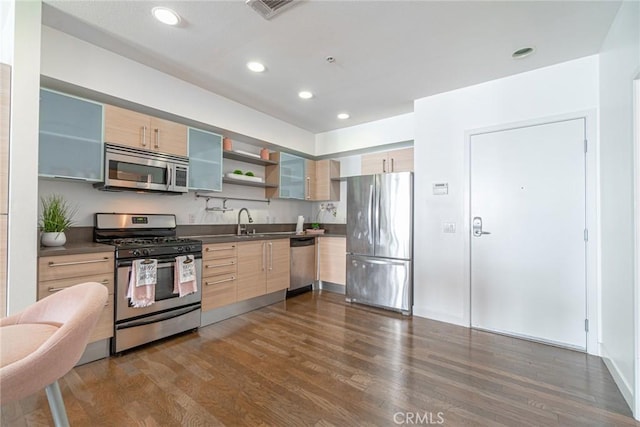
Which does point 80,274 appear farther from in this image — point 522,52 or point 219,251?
point 522,52

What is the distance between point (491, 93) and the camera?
3.04m

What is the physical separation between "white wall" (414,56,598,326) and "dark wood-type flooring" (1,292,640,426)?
513 mm

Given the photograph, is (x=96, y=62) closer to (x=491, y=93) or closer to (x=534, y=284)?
(x=491, y=93)

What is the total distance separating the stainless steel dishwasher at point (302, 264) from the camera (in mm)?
4180

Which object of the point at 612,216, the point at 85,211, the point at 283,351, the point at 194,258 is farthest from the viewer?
the point at 194,258

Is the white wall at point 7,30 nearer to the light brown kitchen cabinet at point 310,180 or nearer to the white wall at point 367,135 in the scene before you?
the light brown kitchen cabinet at point 310,180

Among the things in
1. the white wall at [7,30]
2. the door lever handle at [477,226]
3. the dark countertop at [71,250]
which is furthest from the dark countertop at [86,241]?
the door lever handle at [477,226]

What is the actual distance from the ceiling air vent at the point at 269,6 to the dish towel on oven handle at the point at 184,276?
225 centimetres

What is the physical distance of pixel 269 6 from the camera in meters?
1.97

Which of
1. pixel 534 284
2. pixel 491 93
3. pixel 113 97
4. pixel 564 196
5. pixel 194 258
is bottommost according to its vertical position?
pixel 534 284

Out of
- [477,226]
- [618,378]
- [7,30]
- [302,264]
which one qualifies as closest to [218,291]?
[302,264]

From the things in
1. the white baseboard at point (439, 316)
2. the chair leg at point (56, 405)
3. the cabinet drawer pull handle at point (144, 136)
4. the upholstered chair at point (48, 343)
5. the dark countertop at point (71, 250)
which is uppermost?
the cabinet drawer pull handle at point (144, 136)

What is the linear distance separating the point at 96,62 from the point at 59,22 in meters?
0.34

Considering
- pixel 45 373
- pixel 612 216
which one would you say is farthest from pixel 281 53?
pixel 612 216
